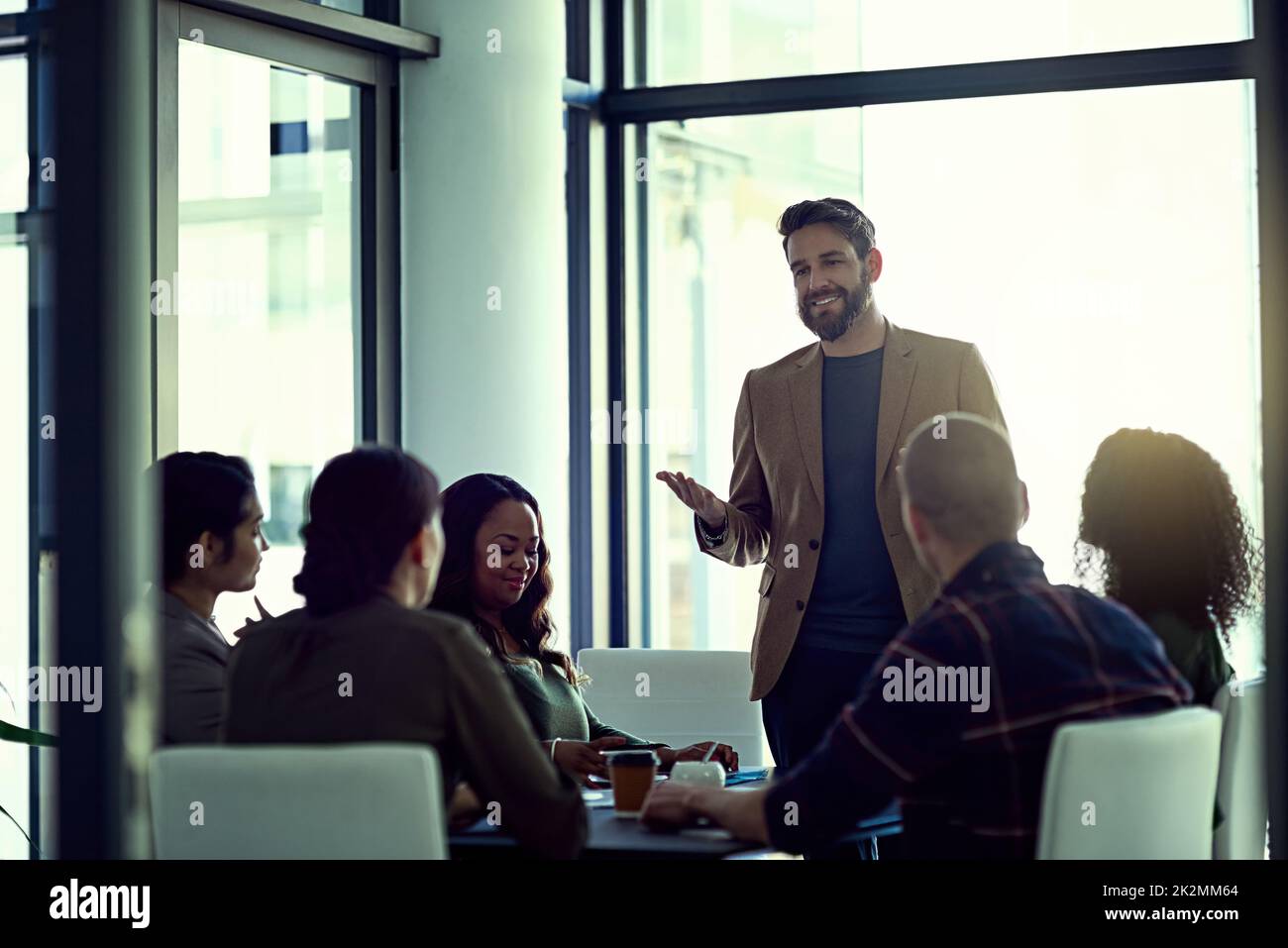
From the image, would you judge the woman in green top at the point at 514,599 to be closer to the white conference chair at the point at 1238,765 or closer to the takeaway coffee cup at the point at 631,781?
the takeaway coffee cup at the point at 631,781

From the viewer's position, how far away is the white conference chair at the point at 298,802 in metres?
1.76

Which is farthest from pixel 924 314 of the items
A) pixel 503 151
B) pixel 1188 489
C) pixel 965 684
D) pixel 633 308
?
pixel 965 684

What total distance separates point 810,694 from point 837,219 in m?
1.10

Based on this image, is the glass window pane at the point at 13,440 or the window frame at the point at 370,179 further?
the window frame at the point at 370,179

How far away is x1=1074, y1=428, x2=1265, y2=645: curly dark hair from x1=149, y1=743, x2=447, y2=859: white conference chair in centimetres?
136

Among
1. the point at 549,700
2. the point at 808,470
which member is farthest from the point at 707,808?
the point at 808,470

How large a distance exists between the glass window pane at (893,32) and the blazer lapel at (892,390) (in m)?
1.74

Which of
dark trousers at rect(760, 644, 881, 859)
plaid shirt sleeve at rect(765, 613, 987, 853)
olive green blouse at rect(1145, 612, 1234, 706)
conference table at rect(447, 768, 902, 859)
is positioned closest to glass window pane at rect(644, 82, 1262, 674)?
dark trousers at rect(760, 644, 881, 859)

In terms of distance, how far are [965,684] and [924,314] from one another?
313cm

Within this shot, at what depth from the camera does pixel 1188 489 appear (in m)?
2.67

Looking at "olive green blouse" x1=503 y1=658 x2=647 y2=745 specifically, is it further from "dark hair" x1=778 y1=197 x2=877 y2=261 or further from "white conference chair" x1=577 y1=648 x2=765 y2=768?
"dark hair" x1=778 y1=197 x2=877 y2=261

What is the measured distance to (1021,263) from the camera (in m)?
4.84

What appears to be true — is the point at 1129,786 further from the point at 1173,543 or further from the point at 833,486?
the point at 833,486

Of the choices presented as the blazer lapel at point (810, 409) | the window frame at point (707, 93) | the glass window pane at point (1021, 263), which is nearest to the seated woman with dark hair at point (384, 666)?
the blazer lapel at point (810, 409)
